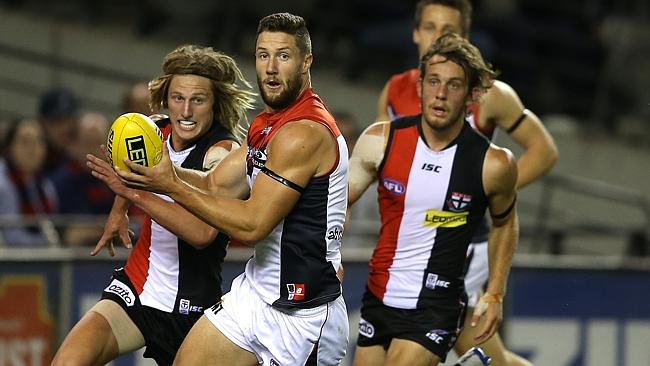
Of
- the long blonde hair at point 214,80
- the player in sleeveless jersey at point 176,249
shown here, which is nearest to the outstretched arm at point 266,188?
the player in sleeveless jersey at point 176,249

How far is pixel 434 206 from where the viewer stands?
6887 mm

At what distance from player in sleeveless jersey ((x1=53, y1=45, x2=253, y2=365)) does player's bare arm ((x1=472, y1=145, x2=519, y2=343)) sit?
4.23ft

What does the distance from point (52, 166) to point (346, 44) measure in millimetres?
5101

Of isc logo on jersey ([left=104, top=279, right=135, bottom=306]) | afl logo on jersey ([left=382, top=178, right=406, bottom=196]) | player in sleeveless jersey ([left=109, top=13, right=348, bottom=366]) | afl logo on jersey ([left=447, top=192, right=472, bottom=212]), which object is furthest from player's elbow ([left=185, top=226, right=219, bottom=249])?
afl logo on jersey ([left=447, top=192, right=472, bottom=212])

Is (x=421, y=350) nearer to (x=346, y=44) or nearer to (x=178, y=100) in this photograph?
(x=178, y=100)

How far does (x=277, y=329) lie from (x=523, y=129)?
2.58 metres

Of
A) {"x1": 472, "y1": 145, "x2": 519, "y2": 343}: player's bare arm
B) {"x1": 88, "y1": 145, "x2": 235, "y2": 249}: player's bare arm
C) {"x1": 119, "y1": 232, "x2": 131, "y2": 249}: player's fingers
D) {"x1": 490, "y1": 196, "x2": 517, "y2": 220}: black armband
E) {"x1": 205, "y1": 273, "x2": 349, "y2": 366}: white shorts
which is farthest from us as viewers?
{"x1": 490, "y1": 196, "x2": 517, "y2": 220}: black armband

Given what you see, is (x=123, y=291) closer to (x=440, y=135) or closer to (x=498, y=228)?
(x=440, y=135)

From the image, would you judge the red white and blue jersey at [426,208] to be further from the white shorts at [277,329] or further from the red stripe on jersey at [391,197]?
the white shorts at [277,329]

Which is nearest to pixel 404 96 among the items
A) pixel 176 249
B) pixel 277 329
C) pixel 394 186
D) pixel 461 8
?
pixel 461 8

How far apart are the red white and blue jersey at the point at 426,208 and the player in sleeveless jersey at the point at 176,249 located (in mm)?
850

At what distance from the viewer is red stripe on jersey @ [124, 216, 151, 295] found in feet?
22.1

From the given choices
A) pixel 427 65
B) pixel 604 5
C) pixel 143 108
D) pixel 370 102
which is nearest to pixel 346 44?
pixel 370 102

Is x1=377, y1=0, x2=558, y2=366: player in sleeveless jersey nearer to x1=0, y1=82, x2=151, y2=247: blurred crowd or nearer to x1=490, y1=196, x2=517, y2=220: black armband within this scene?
x1=490, y1=196, x2=517, y2=220: black armband
